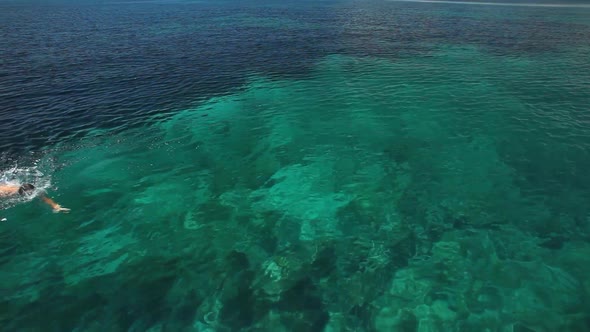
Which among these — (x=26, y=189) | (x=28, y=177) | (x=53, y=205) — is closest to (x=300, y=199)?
(x=53, y=205)

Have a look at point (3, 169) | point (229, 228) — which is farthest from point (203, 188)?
point (3, 169)

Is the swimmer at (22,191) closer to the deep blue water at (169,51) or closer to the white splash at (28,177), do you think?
the white splash at (28,177)

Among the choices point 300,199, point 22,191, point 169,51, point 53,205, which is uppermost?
point 169,51

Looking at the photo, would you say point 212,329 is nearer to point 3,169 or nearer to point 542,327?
point 542,327

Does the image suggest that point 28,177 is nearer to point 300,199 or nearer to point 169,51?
point 300,199

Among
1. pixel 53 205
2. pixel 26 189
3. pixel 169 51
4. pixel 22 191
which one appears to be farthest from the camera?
pixel 169 51
